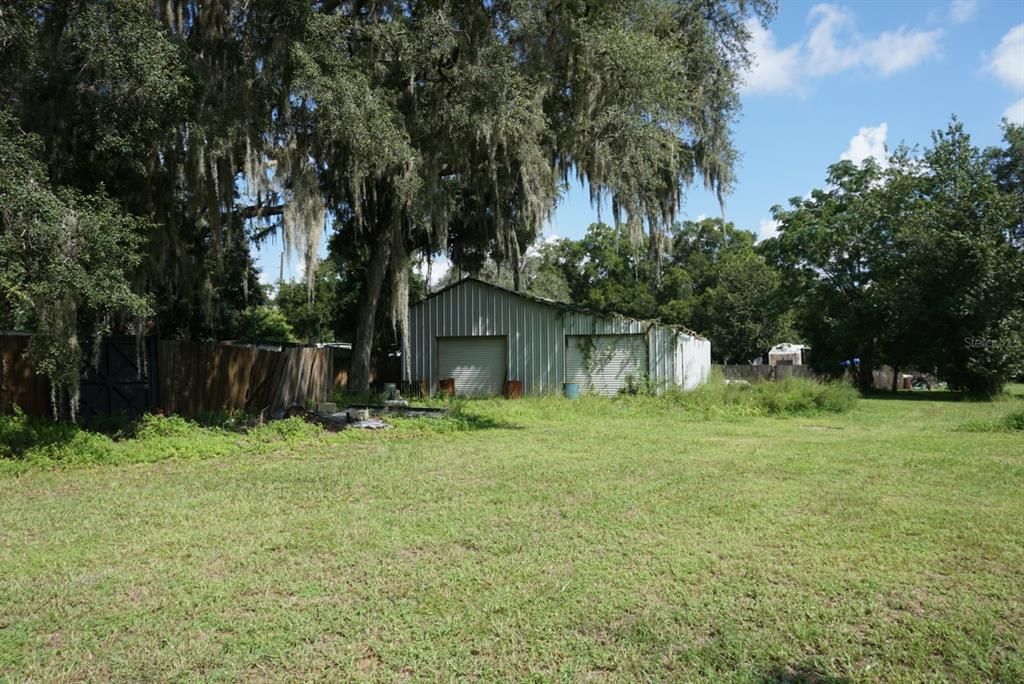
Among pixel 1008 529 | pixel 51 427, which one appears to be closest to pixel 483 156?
pixel 51 427

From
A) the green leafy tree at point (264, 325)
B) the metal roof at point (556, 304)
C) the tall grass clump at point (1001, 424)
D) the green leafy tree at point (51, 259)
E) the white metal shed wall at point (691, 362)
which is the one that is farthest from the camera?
the green leafy tree at point (264, 325)

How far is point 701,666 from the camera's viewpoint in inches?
113

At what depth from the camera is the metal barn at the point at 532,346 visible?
17.7 metres

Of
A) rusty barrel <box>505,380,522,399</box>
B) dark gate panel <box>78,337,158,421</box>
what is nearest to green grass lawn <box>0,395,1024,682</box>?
dark gate panel <box>78,337,158,421</box>

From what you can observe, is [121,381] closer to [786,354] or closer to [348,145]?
[348,145]

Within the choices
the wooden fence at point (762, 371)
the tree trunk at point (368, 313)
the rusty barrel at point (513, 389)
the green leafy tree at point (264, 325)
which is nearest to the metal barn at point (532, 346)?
the rusty barrel at point (513, 389)

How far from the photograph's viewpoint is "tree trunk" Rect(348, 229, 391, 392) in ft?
47.4

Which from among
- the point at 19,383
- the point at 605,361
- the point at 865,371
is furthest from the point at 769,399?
the point at 865,371

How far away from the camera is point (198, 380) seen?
11828 mm

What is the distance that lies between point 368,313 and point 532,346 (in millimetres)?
5468

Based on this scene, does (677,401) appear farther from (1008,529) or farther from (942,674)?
(942,674)

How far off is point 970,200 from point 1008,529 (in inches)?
816

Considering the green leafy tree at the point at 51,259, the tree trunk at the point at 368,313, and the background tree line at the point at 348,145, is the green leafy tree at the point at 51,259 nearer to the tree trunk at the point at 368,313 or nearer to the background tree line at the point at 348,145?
the background tree line at the point at 348,145

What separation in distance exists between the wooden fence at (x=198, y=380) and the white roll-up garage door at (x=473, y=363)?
448 centimetres
